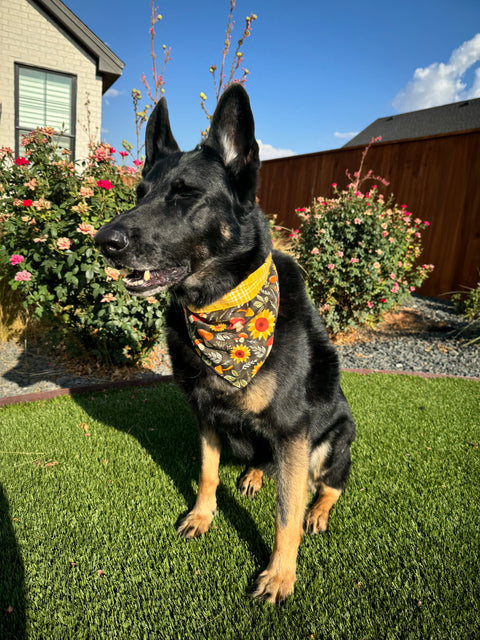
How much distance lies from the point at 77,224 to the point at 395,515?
366cm

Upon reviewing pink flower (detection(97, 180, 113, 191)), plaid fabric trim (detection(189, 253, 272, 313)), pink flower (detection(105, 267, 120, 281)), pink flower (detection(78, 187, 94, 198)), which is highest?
pink flower (detection(97, 180, 113, 191))

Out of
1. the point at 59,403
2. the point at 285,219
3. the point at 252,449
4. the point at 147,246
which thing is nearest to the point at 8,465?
the point at 59,403

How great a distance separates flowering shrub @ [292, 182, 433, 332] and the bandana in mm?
4196

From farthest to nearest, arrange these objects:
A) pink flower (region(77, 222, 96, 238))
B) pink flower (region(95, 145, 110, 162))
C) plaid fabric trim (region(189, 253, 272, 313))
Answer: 1. pink flower (region(95, 145, 110, 162))
2. pink flower (region(77, 222, 96, 238))
3. plaid fabric trim (region(189, 253, 272, 313))

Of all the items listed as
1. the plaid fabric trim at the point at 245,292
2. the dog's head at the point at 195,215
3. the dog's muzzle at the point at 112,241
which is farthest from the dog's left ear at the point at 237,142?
the dog's muzzle at the point at 112,241

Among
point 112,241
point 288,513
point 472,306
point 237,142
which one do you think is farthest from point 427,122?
point 288,513

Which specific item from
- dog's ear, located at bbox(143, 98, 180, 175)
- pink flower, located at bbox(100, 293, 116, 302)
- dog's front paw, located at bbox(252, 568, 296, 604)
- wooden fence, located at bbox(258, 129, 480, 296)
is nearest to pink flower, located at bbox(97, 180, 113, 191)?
pink flower, located at bbox(100, 293, 116, 302)

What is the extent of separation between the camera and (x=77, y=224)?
12.8 ft

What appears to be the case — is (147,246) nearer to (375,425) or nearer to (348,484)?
(348,484)

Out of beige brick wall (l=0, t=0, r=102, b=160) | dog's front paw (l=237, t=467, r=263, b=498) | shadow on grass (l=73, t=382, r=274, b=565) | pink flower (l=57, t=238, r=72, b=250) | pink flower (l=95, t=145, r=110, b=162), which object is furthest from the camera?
beige brick wall (l=0, t=0, r=102, b=160)

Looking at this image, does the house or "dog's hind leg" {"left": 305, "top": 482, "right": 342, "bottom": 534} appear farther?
the house

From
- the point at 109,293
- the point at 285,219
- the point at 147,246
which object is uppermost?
the point at 285,219

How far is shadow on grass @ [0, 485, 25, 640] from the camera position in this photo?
159 centimetres

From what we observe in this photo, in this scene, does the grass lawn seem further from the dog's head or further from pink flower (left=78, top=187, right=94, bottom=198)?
pink flower (left=78, top=187, right=94, bottom=198)
